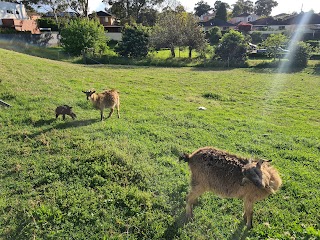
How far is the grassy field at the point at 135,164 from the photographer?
4145mm

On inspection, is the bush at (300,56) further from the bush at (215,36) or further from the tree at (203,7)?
the tree at (203,7)

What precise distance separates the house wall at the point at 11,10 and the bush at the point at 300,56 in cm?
3965

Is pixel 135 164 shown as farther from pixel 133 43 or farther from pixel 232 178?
pixel 133 43

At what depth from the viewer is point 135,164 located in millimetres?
5625

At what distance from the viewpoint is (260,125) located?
888cm

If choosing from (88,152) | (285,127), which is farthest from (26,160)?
(285,127)

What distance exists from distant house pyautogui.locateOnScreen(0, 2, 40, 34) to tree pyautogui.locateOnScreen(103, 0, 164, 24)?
15211mm

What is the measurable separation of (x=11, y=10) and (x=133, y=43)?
2463cm

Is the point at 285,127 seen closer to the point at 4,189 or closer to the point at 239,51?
the point at 4,189

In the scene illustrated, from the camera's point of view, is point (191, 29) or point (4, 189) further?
point (191, 29)

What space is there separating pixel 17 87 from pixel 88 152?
20.0ft

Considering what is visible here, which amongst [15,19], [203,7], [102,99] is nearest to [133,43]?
[102,99]

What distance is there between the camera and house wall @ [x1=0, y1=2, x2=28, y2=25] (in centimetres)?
3814

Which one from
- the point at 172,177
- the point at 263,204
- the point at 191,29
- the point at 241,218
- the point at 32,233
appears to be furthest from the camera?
the point at 191,29
